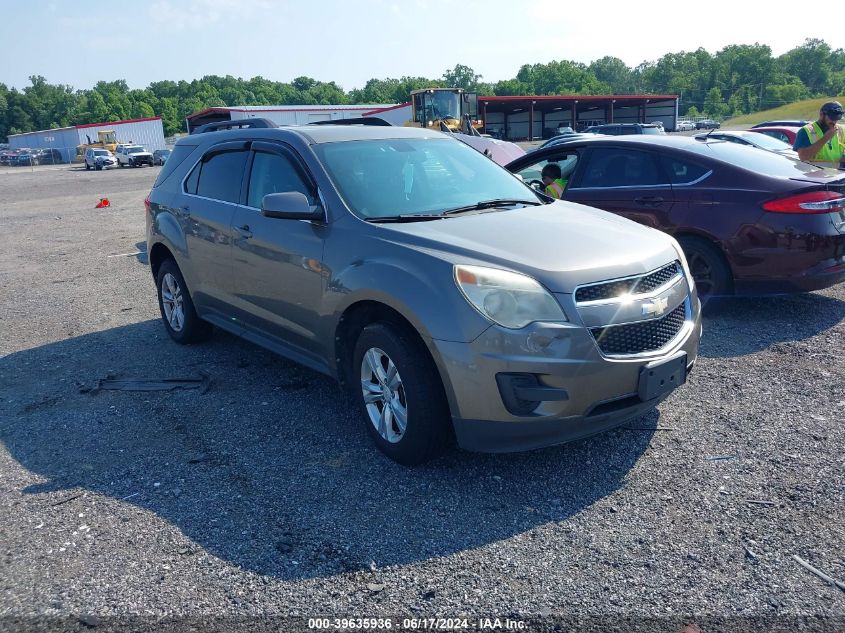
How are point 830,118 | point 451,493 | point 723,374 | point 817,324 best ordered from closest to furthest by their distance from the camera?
point 451,493
point 723,374
point 817,324
point 830,118

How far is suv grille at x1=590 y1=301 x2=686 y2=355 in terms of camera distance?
3.59 m

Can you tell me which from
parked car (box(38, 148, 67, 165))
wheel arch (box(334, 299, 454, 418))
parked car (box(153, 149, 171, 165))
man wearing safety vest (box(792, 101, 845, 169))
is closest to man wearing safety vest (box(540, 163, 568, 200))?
man wearing safety vest (box(792, 101, 845, 169))

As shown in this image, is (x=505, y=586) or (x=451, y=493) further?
(x=451, y=493)

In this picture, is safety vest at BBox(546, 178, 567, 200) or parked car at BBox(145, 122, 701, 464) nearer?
parked car at BBox(145, 122, 701, 464)

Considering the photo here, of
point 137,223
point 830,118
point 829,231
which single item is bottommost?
point 137,223

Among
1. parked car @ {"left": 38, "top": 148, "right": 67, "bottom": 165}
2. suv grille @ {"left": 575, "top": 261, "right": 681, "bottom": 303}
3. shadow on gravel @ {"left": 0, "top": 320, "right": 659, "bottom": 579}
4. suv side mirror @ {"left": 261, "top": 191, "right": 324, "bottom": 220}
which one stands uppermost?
suv side mirror @ {"left": 261, "top": 191, "right": 324, "bottom": 220}

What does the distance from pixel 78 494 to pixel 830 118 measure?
370 inches

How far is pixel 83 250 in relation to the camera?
1294cm

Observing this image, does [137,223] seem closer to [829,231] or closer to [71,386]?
[71,386]

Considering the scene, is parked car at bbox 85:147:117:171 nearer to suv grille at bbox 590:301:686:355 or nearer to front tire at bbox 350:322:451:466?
front tire at bbox 350:322:451:466

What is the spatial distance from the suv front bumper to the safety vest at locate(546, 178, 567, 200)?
14.3ft

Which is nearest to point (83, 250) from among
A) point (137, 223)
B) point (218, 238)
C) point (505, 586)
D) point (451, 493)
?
point (137, 223)

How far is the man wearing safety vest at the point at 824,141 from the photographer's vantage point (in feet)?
29.8

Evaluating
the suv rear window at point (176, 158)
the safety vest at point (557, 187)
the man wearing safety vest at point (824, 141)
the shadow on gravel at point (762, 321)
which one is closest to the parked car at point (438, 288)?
the suv rear window at point (176, 158)
